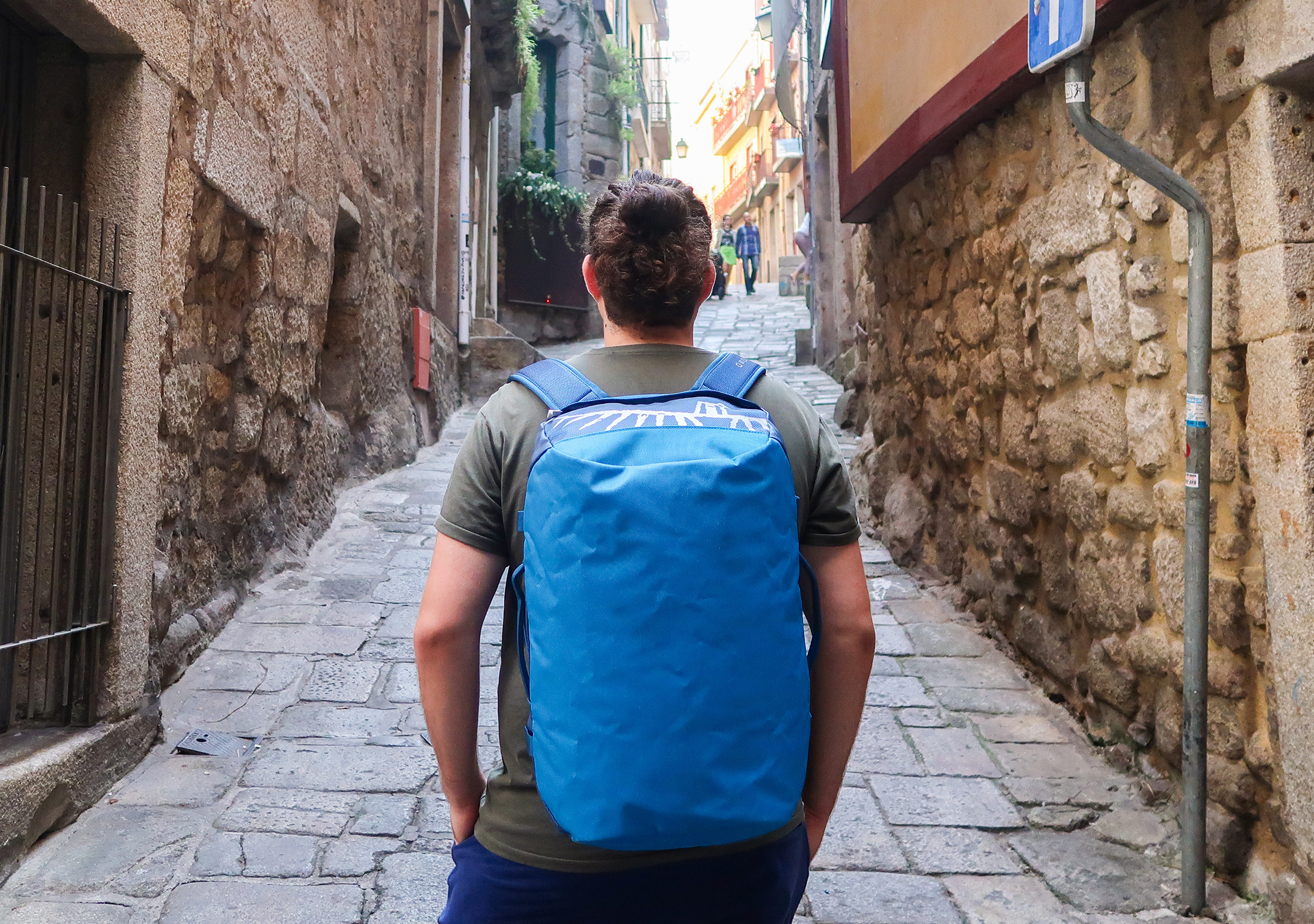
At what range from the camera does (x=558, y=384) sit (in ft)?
4.07

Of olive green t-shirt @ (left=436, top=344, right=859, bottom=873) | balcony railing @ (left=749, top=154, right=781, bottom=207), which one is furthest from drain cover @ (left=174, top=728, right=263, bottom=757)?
balcony railing @ (left=749, top=154, right=781, bottom=207)

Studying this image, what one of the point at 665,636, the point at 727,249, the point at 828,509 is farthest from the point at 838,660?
the point at 727,249

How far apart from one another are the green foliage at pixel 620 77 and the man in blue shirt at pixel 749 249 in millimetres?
4139

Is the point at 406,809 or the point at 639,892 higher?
the point at 639,892

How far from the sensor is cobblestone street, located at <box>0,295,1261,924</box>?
237cm

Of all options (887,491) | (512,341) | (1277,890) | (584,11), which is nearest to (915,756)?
(1277,890)

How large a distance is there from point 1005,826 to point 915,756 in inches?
18.7

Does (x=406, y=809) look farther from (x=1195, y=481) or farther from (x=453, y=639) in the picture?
(x=1195, y=481)

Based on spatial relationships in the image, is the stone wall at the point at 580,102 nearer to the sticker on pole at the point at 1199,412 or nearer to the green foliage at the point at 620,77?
the green foliage at the point at 620,77

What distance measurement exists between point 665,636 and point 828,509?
34cm

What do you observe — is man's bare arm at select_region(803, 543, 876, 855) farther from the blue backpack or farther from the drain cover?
the drain cover

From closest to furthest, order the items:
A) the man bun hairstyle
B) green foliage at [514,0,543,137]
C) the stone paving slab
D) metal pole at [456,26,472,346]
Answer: the man bun hairstyle → the stone paving slab → metal pole at [456,26,472,346] → green foliage at [514,0,543,137]

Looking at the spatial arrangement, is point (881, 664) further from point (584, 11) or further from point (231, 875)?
point (584, 11)

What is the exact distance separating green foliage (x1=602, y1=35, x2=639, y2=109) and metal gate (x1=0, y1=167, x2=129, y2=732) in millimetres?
15498
